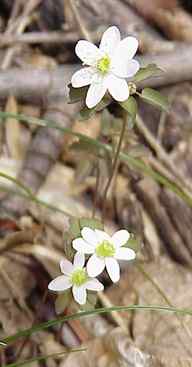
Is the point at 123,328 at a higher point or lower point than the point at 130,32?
lower

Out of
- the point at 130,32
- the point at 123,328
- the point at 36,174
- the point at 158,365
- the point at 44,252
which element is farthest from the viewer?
the point at 130,32

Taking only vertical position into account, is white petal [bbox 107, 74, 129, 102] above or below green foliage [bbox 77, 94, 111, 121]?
below

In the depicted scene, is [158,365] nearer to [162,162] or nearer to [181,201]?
[181,201]

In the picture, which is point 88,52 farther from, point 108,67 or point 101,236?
point 101,236

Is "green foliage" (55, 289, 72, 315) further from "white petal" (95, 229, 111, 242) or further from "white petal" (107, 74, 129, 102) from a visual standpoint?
"white petal" (107, 74, 129, 102)

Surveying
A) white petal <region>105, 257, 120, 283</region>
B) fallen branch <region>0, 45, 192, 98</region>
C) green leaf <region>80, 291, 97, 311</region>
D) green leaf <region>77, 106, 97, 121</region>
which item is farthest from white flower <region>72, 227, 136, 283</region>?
fallen branch <region>0, 45, 192, 98</region>

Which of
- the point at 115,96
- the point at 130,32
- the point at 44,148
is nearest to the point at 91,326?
the point at 44,148
